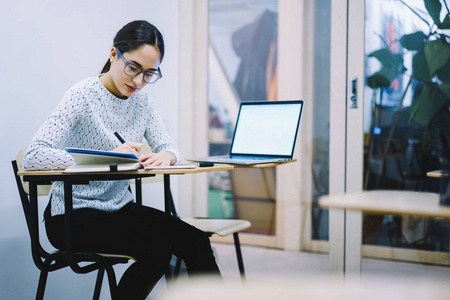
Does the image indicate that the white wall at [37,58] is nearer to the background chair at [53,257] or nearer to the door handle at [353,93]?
the background chair at [53,257]

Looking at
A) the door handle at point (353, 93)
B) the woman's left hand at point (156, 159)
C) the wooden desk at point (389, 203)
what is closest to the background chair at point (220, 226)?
the woman's left hand at point (156, 159)

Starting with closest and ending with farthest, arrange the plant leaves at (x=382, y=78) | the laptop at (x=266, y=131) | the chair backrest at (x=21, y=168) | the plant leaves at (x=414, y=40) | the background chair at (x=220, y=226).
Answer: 1. the chair backrest at (x=21, y=168)
2. the background chair at (x=220, y=226)
3. the laptop at (x=266, y=131)
4. the plant leaves at (x=414, y=40)
5. the plant leaves at (x=382, y=78)

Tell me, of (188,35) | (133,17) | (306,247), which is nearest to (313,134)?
(306,247)

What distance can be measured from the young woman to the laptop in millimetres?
433

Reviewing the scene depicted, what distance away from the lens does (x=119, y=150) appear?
148cm

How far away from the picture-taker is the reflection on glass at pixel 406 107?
230 centimetres

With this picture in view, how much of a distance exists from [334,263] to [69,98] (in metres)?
1.77

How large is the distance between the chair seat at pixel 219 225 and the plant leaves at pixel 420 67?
1.15 meters

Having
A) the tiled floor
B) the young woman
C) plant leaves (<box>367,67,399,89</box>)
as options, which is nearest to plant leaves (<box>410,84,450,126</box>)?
plant leaves (<box>367,67,399,89</box>)

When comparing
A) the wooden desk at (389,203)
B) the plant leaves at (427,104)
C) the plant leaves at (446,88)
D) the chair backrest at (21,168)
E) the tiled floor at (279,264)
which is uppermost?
the plant leaves at (446,88)

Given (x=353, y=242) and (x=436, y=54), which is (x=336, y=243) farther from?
(x=436, y=54)

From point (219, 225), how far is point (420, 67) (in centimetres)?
128

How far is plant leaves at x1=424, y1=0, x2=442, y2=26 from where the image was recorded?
89.9 inches

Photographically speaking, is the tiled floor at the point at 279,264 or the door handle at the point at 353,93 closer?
the tiled floor at the point at 279,264
